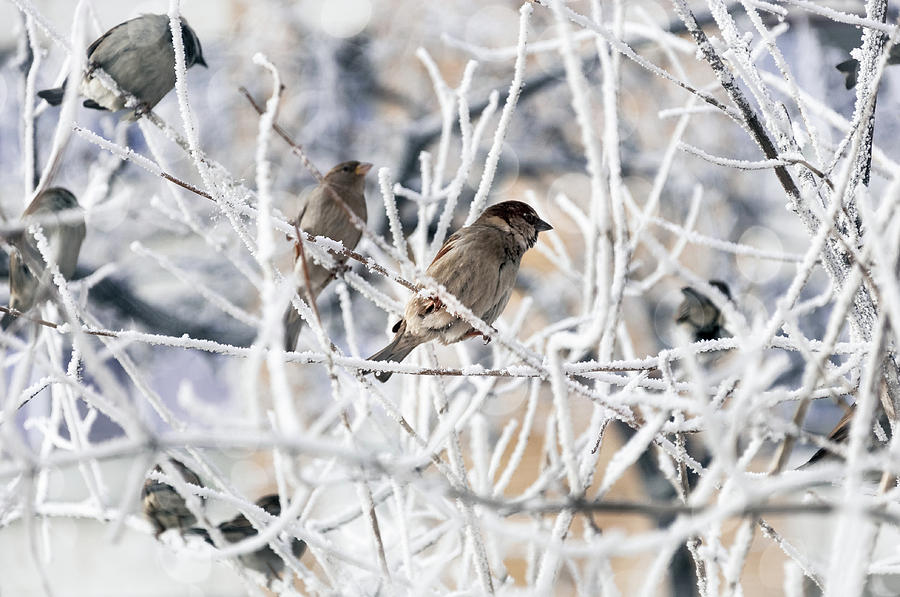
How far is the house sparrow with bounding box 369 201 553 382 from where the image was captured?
2303 millimetres

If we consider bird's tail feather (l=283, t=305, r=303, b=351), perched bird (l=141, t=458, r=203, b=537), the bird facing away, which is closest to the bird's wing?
bird's tail feather (l=283, t=305, r=303, b=351)

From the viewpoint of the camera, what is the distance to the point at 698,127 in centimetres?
712

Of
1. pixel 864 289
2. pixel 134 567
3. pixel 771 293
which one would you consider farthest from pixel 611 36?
pixel 134 567

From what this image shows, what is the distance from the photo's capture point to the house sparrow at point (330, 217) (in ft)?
10.4

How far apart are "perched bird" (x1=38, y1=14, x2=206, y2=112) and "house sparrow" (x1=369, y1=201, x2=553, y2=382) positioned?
0.92 metres

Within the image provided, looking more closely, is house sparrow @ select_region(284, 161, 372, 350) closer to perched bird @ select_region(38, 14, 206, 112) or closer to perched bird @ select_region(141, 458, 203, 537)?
perched bird @ select_region(141, 458, 203, 537)

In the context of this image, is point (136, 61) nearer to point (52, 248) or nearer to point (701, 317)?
point (52, 248)

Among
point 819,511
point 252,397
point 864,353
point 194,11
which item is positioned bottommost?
point 252,397

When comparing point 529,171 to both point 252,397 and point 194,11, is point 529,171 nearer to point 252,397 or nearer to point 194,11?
point 194,11

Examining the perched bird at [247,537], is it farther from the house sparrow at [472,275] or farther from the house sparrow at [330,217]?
the house sparrow at [472,275]

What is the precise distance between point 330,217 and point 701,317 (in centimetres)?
153

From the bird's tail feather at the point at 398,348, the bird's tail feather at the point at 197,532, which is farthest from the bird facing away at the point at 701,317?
the bird's tail feather at the point at 197,532

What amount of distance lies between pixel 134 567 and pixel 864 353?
8322 millimetres

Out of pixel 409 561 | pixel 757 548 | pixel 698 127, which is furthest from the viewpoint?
pixel 757 548
